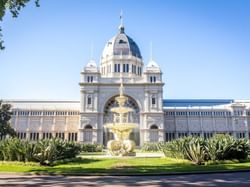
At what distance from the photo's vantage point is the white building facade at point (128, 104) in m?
65.4

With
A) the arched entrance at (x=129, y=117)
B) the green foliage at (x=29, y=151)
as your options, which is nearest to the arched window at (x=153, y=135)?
the arched entrance at (x=129, y=117)

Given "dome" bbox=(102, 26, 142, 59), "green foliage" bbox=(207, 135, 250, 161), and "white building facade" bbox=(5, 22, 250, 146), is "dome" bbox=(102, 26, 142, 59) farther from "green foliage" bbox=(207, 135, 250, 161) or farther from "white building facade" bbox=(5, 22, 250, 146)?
"green foliage" bbox=(207, 135, 250, 161)

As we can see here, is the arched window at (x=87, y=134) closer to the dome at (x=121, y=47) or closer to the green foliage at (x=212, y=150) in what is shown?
the dome at (x=121, y=47)

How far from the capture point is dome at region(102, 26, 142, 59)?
74562 millimetres

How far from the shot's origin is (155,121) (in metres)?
65.2

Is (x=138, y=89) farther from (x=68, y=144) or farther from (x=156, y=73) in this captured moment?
(x=68, y=144)

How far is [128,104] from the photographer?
69.8m

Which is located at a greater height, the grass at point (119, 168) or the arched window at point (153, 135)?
the arched window at point (153, 135)

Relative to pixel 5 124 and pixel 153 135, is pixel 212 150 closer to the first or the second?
pixel 153 135

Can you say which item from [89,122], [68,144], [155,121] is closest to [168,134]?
[155,121]

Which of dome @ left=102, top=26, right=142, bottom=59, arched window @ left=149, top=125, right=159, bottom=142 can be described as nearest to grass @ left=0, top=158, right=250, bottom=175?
arched window @ left=149, top=125, right=159, bottom=142

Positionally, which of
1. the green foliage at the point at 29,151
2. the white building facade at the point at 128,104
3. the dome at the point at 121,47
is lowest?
the green foliage at the point at 29,151

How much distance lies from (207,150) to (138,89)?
48.7m

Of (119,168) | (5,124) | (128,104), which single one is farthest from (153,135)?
(119,168)
